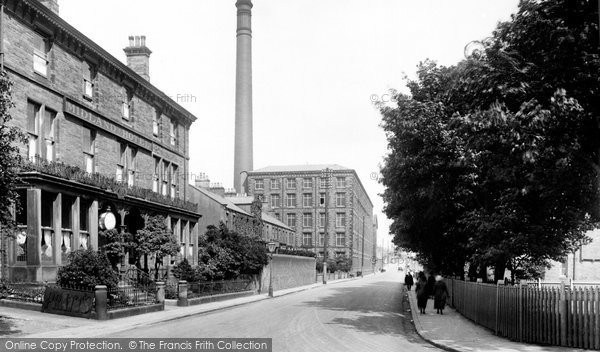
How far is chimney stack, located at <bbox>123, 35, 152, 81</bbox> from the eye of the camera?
35.2 meters

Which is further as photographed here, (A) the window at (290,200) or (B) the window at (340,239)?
(A) the window at (290,200)

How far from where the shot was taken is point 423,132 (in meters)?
23.5

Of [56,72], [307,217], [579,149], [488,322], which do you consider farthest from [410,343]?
[307,217]

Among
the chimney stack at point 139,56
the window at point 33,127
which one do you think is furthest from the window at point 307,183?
the window at point 33,127

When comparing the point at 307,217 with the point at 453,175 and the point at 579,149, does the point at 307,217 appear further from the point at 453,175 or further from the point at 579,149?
the point at 579,149

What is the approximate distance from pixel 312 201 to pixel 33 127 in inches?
3285

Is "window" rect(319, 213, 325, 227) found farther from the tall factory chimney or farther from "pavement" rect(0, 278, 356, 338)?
"pavement" rect(0, 278, 356, 338)

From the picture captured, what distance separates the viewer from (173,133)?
37844 mm

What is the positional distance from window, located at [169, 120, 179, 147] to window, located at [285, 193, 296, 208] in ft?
224

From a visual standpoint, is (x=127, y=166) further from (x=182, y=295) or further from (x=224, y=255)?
(x=182, y=295)

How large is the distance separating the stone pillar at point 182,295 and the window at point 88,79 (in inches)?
382

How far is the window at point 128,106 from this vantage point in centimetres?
3080

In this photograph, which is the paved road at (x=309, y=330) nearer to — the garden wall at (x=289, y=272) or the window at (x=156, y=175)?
the window at (x=156, y=175)

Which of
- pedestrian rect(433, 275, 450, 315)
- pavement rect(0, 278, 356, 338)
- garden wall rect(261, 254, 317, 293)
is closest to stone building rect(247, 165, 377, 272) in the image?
garden wall rect(261, 254, 317, 293)
